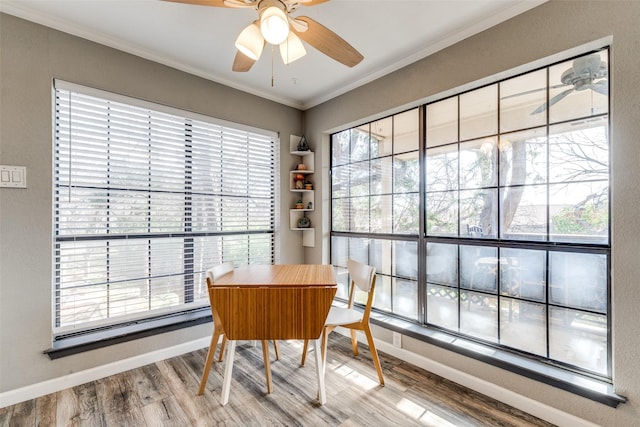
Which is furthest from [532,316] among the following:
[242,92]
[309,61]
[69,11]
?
[69,11]

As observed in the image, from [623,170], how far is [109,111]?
3.33 metres

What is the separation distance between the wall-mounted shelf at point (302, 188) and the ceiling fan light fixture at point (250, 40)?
1.92m

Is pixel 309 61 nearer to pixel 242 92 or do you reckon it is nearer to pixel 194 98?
pixel 242 92

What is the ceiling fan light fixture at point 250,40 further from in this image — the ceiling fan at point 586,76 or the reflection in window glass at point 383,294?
the reflection in window glass at point 383,294

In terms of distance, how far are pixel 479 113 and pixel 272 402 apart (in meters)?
2.47

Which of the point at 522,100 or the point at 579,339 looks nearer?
the point at 579,339

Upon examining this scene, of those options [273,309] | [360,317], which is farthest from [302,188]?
[273,309]

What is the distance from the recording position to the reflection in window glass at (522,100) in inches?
72.5

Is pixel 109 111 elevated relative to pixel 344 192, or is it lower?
elevated

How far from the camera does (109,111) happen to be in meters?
2.25

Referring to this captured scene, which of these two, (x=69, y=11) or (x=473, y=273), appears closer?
(x=69, y=11)

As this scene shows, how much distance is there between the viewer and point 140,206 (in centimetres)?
239

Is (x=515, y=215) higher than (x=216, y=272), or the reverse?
(x=515, y=215)

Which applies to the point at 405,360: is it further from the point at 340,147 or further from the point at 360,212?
the point at 340,147
